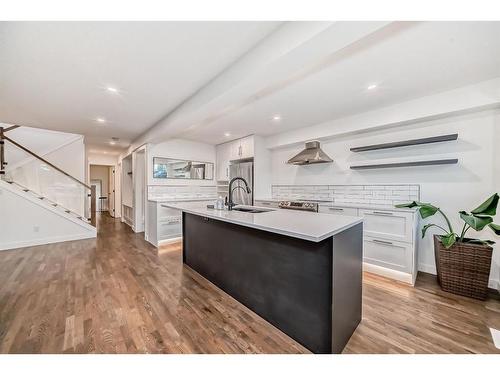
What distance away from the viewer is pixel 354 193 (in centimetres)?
363

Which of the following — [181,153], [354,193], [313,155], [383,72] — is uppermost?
[383,72]

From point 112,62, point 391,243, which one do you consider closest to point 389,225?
point 391,243

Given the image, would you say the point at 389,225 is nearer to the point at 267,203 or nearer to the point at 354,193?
the point at 354,193

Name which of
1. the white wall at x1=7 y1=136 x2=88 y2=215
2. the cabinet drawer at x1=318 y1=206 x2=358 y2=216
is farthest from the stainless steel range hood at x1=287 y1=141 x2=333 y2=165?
the white wall at x1=7 y1=136 x2=88 y2=215

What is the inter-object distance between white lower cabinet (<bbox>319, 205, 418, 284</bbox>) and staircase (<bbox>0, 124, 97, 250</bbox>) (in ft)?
19.0

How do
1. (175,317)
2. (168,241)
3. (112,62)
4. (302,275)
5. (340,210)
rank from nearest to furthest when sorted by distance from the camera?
(302,275) < (175,317) < (112,62) < (340,210) < (168,241)

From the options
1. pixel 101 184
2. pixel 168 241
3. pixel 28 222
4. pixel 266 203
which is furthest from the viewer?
pixel 101 184

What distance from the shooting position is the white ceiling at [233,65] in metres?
1.52

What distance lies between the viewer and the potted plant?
6.87 feet

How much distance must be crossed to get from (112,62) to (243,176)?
3.37 meters

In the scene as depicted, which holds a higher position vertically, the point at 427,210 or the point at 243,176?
the point at 243,176

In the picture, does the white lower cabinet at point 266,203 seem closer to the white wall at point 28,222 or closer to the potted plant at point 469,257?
the potted plant at point 469,257

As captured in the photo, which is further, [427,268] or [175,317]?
[427,268]

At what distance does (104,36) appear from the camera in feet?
5.35
